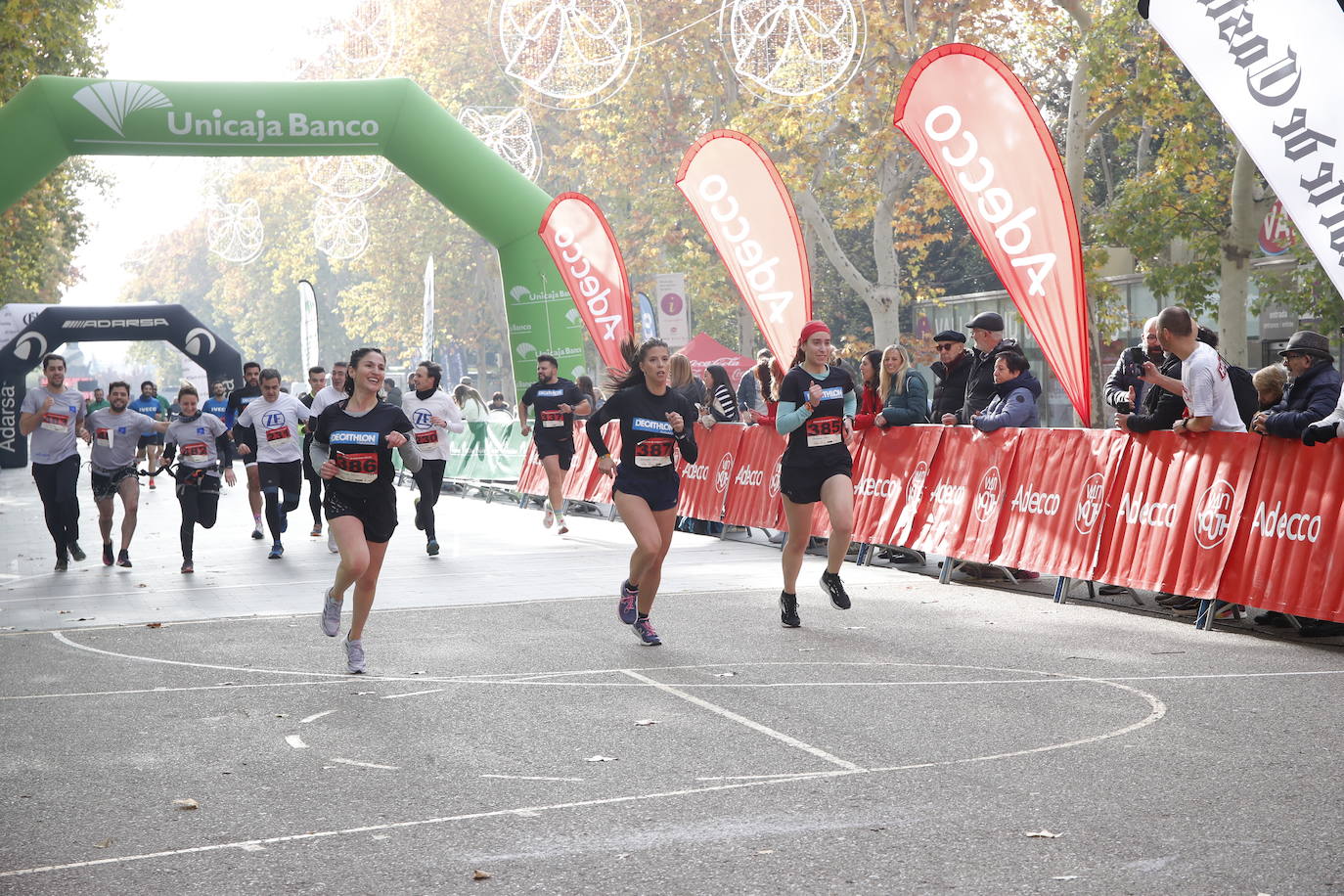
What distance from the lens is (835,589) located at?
10.5 meters

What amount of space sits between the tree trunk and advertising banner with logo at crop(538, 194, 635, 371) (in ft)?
27.7

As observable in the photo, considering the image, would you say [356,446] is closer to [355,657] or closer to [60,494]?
[355,657]

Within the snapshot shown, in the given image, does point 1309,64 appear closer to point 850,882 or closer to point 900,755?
point 900,755

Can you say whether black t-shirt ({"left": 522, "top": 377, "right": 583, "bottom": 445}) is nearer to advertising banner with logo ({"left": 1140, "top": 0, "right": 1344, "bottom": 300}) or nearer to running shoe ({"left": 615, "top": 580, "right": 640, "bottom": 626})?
running shoe ({"left": 615, "top": 580, "right": 640, "bottom": 626})

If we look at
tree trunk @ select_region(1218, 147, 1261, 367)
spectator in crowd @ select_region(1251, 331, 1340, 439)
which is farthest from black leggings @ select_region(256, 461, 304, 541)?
tree trunk @ select_region(1218, 147, 1261, 367)

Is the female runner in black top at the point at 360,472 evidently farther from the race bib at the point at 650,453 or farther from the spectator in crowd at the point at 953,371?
the spectator in crowd at the point at 953,371

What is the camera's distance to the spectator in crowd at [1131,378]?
430 inches

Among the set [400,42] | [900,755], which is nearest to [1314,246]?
[900,755]

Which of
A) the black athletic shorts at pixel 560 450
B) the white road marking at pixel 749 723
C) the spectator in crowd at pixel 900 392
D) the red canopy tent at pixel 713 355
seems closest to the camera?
the white road marking at pixel 749 723

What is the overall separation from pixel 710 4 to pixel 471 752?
28.4 meters

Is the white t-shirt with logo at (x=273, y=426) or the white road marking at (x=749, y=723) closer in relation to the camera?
the white road marking at (x=749, y=723)

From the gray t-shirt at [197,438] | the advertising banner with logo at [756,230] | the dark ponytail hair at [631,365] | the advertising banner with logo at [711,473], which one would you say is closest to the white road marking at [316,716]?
the dark ponytail hair at [631,365]

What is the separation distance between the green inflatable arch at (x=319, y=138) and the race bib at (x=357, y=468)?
1356 cm

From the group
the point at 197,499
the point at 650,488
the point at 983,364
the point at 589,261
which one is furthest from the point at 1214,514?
the point at 589,261
